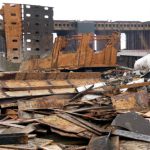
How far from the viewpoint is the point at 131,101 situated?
8.67m

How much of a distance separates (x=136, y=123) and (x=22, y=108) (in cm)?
333

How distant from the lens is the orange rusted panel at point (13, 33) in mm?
27109

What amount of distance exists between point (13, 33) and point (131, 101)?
20494mm

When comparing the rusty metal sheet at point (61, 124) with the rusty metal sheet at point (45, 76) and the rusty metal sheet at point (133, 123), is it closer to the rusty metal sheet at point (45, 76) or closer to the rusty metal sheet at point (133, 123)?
the rusty metal sheet at point (133, 123)

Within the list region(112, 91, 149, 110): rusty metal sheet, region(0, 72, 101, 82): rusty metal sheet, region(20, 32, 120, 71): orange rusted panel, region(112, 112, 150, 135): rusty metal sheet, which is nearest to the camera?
region(112, 112, 150, 135): rusty metal sheet

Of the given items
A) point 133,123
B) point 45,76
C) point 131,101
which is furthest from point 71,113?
point 45,76

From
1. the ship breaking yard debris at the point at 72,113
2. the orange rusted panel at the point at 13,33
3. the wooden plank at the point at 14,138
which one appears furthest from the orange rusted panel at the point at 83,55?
the wooden plank at the point at 14,138

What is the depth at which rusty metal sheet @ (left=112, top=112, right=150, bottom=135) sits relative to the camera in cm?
646

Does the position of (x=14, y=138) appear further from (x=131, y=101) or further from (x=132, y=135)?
(x=131, y=101)

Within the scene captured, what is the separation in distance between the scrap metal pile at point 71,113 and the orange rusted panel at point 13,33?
15570 mm

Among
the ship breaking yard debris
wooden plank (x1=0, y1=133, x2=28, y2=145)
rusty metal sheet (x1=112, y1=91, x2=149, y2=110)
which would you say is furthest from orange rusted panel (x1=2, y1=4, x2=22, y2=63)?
wooden plank (x1=0, y1=133, x2=28, y2=145)

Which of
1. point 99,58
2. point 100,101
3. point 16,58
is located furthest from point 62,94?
point 16,58

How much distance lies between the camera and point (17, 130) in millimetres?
6641

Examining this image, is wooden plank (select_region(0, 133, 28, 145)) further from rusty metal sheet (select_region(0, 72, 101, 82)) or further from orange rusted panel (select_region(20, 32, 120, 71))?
orange rusted panel (select_region(20, 32, 120, 71))
